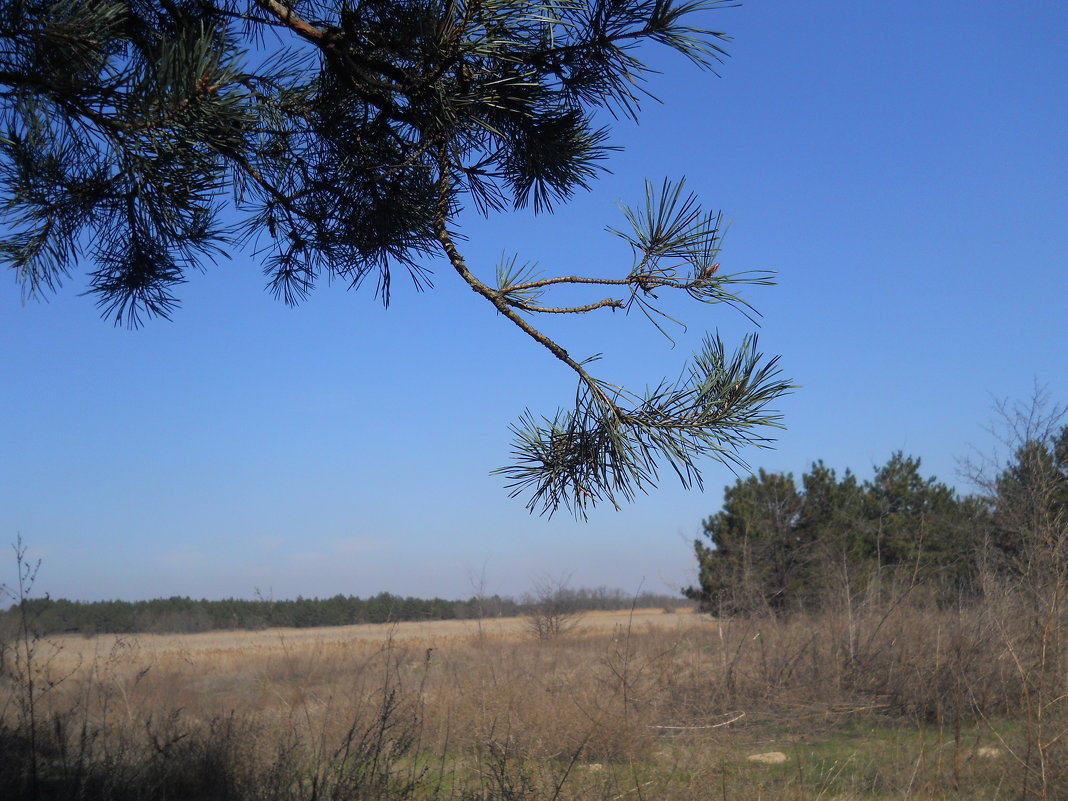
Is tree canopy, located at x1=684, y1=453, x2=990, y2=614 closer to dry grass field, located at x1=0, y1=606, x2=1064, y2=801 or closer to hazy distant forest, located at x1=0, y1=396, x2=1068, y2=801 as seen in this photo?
hazy distant forest, located at x1=0, y1=396, x2=1068, y2=801

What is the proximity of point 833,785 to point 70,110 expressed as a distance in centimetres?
458

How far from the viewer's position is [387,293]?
104 inches

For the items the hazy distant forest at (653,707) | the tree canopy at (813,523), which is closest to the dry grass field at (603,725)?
the hazy distant forest at (653,707)

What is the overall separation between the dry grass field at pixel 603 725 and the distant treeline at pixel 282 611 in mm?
1000

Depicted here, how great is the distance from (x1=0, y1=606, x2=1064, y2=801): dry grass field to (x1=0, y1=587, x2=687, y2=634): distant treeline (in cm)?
100

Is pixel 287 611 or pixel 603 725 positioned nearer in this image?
pixel 603 725

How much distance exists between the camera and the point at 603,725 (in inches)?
212

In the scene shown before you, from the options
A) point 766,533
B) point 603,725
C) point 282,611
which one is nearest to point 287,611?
point 282,611

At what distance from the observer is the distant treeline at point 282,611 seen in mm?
9531

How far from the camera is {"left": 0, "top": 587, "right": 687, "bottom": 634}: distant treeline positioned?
31.3ft

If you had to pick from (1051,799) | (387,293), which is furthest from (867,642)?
(387,293)

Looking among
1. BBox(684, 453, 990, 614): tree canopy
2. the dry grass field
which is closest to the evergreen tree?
BBox(684, 453, 990, 614): tree canopy

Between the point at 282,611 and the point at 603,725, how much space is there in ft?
47.2

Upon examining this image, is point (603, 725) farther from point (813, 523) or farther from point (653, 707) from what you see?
point (813, 523)
